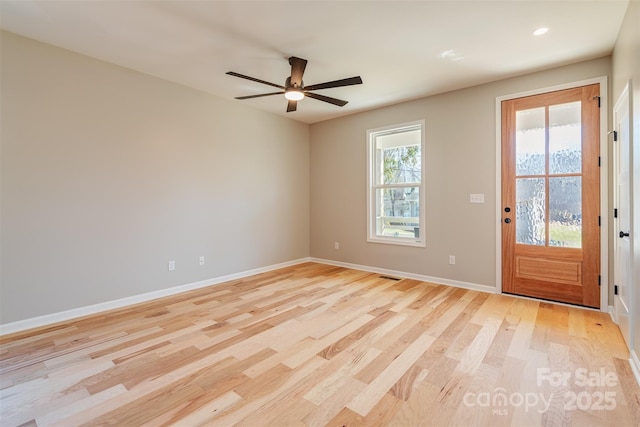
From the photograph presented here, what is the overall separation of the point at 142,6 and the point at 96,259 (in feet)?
8.41

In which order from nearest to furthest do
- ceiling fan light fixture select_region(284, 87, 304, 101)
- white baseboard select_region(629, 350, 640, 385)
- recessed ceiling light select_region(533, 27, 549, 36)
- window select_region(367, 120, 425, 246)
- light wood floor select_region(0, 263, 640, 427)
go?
light wood floor select_region(0, 263, 640, 427), white baseboard select_region(629, 350, 640, 385), recessed ceiling light select_region(533, 27, 549, 36), ceiling fan light fixture select_region(284, 87, 304, 101), window select_region(367, 120, 425, 246)

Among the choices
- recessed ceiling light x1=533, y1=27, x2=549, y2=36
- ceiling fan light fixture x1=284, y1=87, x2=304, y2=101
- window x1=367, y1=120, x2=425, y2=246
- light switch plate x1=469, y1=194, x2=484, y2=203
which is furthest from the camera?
window x1=367, y1=120, x2=425, y2=246

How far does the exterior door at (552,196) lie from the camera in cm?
311

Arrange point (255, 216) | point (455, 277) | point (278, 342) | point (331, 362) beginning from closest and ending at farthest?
point (331, 362) < point (278, 342) < point (455, 277) < point (255, 216)

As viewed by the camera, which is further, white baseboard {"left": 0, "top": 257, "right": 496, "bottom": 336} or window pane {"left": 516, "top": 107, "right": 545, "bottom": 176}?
window pane {"left": 516, "top": 107, "right": 545, "bottom": 176}

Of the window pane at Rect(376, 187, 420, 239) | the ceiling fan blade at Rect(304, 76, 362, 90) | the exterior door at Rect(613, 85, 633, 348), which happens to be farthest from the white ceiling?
the window pane at Rect(376, 187, 420, 239)

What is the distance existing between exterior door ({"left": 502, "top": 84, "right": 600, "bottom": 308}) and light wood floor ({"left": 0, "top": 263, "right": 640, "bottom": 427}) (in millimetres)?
370

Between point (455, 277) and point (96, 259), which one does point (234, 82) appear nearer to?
point (96, 259)

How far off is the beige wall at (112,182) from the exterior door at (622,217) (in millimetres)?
4359

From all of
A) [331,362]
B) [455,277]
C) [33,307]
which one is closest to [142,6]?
[33,307]

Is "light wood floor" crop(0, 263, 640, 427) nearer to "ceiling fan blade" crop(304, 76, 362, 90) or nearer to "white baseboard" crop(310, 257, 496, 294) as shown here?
"white baseboard" crop(310, 257, 496, 294)

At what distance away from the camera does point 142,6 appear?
2281 mm

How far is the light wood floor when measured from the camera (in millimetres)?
1623

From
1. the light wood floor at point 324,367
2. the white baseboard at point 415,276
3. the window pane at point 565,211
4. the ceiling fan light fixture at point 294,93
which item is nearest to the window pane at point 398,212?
the white baseboard at point 415,276
